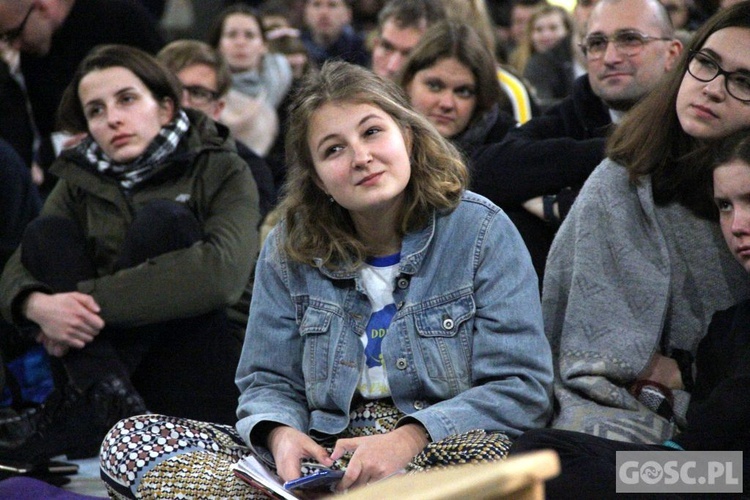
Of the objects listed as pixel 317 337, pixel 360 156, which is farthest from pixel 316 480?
pixel 360 156

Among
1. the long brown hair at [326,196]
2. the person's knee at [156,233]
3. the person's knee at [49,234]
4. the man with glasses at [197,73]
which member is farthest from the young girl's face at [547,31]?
the long brown hair at [326,196]

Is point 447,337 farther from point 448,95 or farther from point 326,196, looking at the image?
point 448,95

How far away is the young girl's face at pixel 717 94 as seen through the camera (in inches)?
93.7

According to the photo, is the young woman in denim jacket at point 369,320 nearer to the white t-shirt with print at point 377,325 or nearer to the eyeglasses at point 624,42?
the white t-shirt with print at point 377,325

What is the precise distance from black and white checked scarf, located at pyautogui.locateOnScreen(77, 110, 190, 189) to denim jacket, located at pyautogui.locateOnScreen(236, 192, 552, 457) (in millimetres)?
947

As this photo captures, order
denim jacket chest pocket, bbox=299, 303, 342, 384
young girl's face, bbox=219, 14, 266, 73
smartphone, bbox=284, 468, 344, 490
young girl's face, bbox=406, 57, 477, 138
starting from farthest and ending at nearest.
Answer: young girl's face, bbox=219, 14, 266, 73 → young girl's face, bbox=406, 57, 477, 138 → denim jacket chest pocket, bbox=299, 303, 342, 384 → smartphone, bbox=284, 468, 344, 490

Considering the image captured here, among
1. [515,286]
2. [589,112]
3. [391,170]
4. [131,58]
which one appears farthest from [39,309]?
[589,112]

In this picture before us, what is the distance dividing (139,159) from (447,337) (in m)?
1.34

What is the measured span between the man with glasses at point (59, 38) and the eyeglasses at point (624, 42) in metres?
2.20

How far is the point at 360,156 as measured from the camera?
2.30 m

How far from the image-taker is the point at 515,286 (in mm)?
2285

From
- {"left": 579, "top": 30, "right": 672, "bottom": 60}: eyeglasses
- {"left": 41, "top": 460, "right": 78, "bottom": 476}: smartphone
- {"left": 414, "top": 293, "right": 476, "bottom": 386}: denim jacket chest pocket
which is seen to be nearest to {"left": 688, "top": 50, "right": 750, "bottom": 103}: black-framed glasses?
{"left": 579, "top": 30, "right": 672, "bottom": 60}: eyeglasses

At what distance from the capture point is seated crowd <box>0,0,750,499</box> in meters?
2.25

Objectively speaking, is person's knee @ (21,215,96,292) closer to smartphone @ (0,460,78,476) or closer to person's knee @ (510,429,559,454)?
smartphone @ (0,460,78,476)
